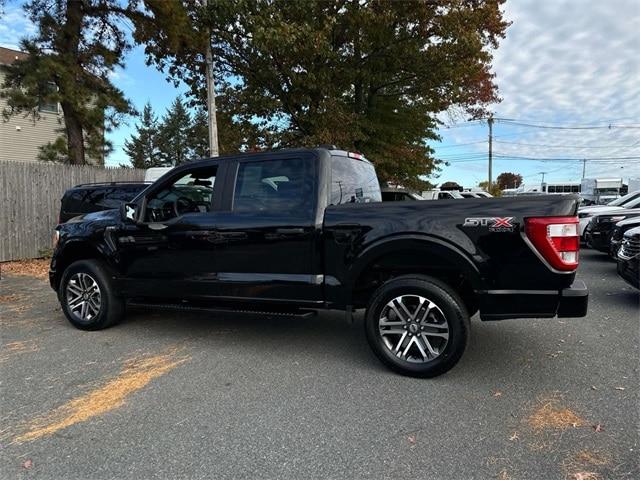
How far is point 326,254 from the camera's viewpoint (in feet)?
14.6

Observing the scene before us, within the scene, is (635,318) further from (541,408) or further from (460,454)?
(460,454)

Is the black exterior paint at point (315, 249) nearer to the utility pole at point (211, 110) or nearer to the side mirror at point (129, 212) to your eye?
the side mirror at point (129, 212)

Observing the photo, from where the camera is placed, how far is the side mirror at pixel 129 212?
5312 millimetres

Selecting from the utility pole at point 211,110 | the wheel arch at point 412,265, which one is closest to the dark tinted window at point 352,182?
the wheel arch at point 412,265

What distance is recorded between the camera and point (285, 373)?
4297 mm

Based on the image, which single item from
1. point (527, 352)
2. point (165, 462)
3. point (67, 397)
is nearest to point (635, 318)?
point (527, 352)

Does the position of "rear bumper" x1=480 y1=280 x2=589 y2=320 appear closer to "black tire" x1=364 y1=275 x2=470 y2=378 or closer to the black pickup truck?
the black pickup truck

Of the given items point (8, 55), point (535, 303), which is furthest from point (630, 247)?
Answer: point (8, 55)

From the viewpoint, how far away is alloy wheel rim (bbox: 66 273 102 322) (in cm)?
562

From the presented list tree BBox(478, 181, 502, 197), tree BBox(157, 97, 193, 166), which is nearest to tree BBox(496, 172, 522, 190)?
tree BBox(478, 181, 502, 197)

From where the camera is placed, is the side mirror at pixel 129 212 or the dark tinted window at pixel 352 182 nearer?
the dark tinted window at pixel 352 182

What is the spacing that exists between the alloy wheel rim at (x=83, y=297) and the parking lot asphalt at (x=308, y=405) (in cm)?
24

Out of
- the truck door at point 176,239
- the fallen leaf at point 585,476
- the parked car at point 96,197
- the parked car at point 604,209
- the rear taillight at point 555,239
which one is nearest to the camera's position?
the fallen leaf at point 585,476

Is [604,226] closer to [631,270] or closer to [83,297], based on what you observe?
[631,270]
